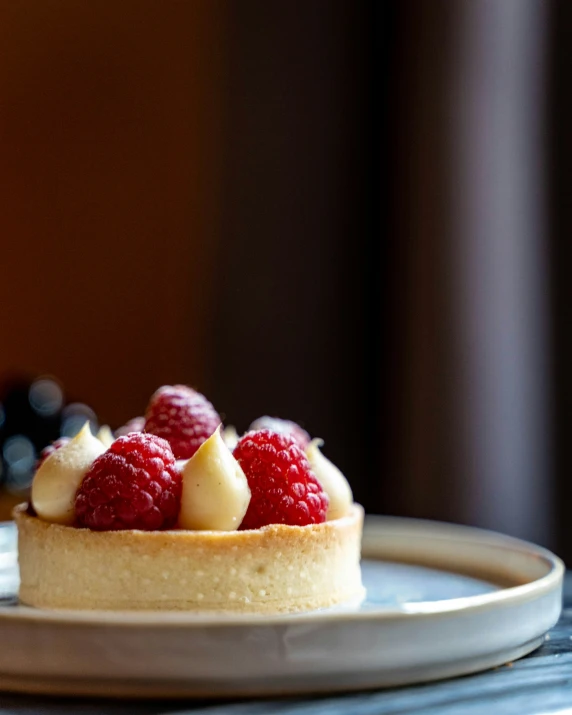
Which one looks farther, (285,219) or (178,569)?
(285,219)

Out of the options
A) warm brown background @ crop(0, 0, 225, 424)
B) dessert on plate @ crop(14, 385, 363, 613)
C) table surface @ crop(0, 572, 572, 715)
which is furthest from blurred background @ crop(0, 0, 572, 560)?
table surface @ crop(0, 572, 572, 715)

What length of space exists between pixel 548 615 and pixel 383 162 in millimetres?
3268

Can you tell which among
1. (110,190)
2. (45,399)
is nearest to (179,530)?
(45,399)

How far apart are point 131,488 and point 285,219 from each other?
320 cm

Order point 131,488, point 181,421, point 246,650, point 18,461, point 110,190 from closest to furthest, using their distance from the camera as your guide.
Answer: point 246,650, point 131,488, point 181,421, point 18,461, point 110,190

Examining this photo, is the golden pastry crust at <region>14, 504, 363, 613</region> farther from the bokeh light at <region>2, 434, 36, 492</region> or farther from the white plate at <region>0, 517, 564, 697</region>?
the bokeh light at <region>2, 434, 36, 492</region>

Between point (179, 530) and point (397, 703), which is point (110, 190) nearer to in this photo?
point (179, 530)

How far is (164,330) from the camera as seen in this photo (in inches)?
174

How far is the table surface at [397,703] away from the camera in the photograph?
3.25ft

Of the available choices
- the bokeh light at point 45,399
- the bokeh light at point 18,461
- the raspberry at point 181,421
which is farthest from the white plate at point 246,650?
the bokeh light at point 45,399

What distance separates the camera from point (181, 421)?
1.62 meters

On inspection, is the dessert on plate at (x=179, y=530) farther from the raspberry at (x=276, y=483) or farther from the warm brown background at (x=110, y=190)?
the warm brown background at (x=110, y=190)

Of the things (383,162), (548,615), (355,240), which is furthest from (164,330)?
(548,615)

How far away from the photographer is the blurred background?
3.73 meters
